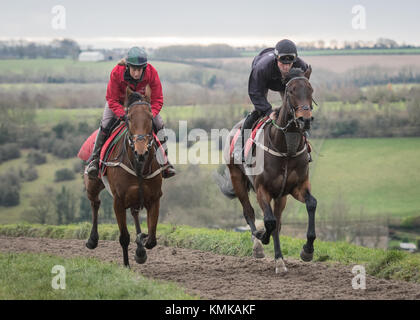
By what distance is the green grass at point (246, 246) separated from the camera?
9.62m

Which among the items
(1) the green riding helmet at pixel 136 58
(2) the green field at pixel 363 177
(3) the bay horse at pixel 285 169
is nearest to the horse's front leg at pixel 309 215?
(3) the bay horse at pixel 285 169

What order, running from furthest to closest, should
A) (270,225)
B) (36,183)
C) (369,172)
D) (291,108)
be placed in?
(36,183), (369,172), (270,225), (291,108)

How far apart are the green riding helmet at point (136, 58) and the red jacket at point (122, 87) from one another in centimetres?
38

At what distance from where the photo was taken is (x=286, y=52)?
10070mm

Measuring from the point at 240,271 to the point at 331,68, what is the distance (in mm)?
65800

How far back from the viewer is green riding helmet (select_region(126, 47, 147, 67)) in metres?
10.1

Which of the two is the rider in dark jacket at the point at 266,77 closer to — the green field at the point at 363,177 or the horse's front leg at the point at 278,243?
the horse's front leg at the point at 278,243

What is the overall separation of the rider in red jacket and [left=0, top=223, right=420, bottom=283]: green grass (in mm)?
2623

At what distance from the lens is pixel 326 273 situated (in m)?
9.75

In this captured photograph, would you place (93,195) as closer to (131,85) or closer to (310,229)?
(131,85)

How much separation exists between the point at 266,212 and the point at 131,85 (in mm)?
3242

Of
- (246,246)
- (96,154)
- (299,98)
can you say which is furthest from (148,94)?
(246,246)
